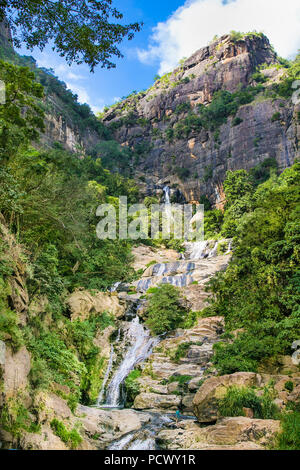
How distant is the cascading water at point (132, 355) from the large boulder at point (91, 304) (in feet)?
4.37

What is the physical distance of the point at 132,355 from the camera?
1493 cm

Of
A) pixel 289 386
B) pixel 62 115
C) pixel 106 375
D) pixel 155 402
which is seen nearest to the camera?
pixel 289 386

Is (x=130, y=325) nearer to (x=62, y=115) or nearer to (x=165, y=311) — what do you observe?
(x=165, y=311)

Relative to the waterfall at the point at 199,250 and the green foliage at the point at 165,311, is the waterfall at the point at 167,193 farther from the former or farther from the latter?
the green foliage at the point at 165,311

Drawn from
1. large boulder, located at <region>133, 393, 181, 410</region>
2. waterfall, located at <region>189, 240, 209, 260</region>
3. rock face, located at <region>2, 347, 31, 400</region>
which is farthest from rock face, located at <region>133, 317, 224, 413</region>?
waterfall, located at <region>189, 240, 209, 260</region>

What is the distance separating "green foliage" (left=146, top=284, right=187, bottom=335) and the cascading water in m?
0.70

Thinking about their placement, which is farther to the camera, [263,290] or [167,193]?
[167,193]

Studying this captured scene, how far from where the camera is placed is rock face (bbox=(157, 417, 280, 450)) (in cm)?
591

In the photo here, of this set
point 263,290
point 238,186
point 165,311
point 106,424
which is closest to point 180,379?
point 106,424

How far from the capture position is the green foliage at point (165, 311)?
16766mm

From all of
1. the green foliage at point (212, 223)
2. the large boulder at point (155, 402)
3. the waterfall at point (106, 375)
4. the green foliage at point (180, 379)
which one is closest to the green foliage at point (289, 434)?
the large boulder at point (155, 402)

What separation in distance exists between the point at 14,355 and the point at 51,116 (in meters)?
45.9

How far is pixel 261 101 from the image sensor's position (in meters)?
44.2

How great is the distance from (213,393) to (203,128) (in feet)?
157
